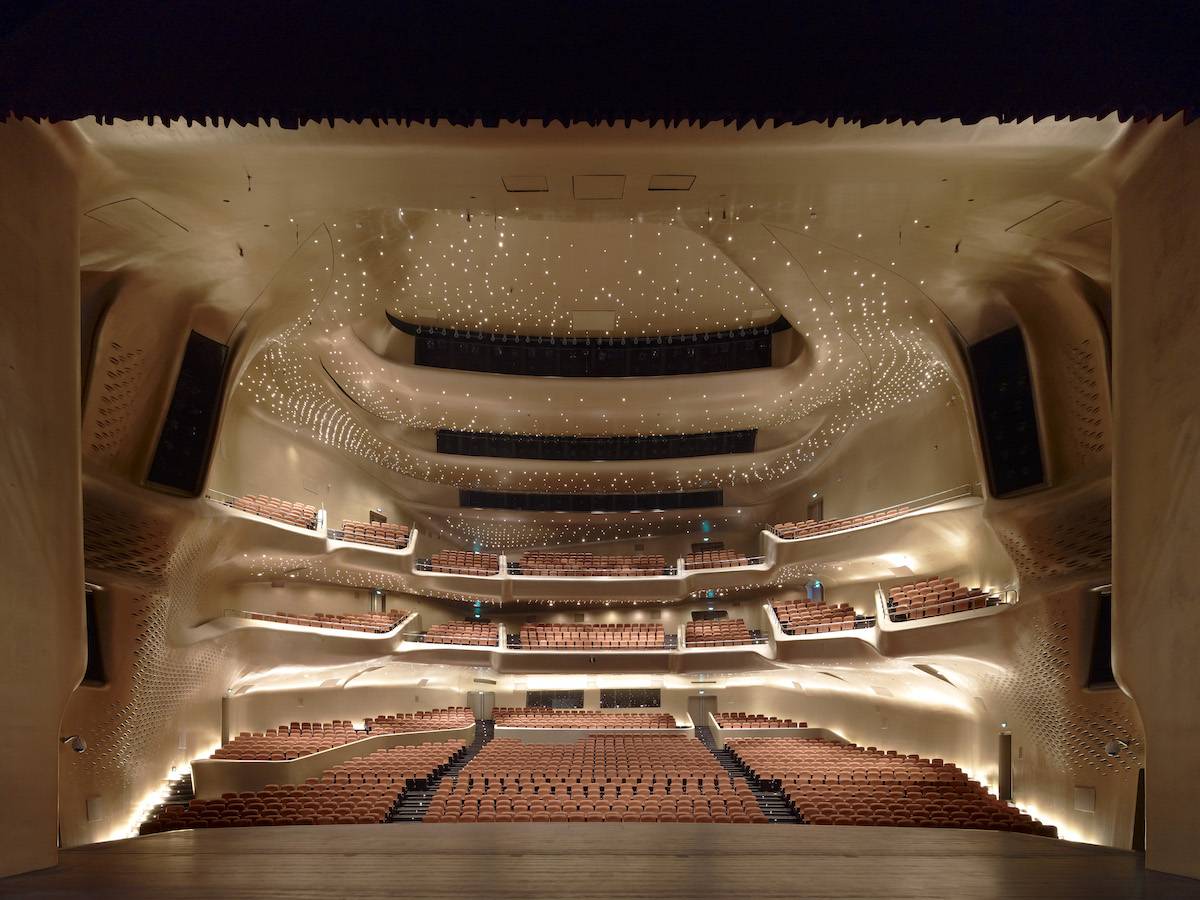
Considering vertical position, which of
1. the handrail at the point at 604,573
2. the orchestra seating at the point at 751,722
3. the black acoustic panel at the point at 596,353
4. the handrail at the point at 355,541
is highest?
the black acoustic panel at the point at 596,353

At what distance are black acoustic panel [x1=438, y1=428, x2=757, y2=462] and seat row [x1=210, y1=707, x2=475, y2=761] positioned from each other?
24.2 ft

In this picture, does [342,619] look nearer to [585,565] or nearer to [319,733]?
[319,733]

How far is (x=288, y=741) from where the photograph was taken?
51.8 ft

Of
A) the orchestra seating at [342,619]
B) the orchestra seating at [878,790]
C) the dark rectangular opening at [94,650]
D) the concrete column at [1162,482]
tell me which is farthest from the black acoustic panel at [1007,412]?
the orchestra seating at [342,619]

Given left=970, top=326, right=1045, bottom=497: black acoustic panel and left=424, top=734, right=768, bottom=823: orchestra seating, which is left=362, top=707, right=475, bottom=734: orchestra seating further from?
left=970, top=326, right=1045, bottom=497: black acoustic panel

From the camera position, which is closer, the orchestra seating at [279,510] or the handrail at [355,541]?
the orchestra seating at [279,510]

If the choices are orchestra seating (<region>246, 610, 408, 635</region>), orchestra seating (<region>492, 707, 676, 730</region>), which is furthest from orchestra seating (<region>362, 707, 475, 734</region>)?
orchestra seating (<region>246, 610, 408, 635</region>)

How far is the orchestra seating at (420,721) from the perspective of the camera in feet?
62.7

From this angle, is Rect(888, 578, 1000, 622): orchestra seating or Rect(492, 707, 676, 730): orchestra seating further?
Rect(492, 707, 676, 730): orchestra seating

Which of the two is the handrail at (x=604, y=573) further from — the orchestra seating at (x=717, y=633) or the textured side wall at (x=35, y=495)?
the textured side wall at (x=35, y=495)

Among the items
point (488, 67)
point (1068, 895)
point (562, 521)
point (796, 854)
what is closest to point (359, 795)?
point (796, 854)

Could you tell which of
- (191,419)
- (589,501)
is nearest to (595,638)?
(589,501)

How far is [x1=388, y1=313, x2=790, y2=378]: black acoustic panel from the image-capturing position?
19.3 m

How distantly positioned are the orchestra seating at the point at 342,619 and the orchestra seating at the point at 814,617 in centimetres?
1010
